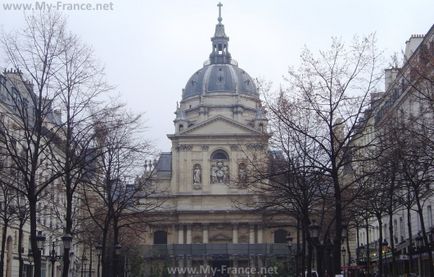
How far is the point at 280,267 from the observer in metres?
80.9

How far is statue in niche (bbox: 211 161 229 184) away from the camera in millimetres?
112375

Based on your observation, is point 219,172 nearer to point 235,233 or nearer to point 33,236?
point 235,233

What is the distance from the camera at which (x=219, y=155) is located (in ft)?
372

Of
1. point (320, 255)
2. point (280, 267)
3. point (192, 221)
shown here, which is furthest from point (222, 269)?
point (320, 255)

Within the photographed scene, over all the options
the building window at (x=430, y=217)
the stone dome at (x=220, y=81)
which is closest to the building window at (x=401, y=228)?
the building window at (x=430, y=217)

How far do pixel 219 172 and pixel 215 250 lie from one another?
1896 centimetres

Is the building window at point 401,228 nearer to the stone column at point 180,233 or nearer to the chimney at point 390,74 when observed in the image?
the chimney at point 390,74

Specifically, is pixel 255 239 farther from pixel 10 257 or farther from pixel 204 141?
pixel 10 257

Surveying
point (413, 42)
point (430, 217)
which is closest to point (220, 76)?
point (413, 42)

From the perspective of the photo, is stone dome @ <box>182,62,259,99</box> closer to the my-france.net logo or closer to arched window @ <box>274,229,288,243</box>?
arched window @ <box>274,229,288,243</box>

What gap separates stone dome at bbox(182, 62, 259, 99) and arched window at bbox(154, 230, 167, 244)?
3002cm

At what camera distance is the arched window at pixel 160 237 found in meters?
111

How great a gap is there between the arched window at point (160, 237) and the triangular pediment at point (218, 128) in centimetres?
1604

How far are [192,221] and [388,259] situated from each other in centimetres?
4987
